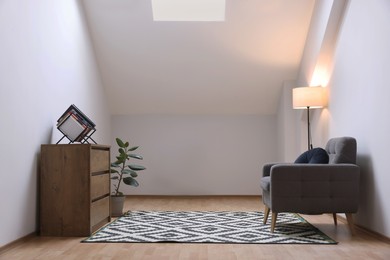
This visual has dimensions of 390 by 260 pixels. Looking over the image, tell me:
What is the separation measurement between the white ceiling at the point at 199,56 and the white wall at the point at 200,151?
0.17 metres

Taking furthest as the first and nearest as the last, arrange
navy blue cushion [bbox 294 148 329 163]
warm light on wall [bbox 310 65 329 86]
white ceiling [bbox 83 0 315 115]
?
1. white ceiling [bbox 83 0 315 115]
2. warm light on wall [bbox 310 65 329 86]
3. navy blue cushion [bbox 294 148 329 163]

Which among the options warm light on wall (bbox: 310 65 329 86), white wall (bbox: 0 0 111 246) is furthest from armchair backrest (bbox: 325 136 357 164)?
white wall (bbox: 0 0 111 246)

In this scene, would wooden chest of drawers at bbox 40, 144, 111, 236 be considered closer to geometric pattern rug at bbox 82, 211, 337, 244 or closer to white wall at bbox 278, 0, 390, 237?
geometric pattern rug at bbox 82, 211, 337, 244

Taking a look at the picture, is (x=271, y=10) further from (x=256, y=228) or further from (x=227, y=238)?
(x=227, y=238)

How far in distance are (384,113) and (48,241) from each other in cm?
250

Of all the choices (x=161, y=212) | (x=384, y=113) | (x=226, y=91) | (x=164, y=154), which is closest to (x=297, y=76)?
(x=226, y=91)

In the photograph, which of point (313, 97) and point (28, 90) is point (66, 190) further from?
point (313, 97)

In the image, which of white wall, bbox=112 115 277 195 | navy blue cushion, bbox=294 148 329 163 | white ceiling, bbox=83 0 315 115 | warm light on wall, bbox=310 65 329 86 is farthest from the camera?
white wall, bbox=112 115 277 195

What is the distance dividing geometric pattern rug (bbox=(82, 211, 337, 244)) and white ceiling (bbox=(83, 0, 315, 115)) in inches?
82.4

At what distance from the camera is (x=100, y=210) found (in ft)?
14.4

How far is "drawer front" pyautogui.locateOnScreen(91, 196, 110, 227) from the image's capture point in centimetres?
410

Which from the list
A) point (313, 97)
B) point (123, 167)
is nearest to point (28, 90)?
point (123, 167)

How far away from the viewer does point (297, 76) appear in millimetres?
6754

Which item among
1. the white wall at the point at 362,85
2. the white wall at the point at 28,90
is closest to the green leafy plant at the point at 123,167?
the white wall at the point at 28,90
